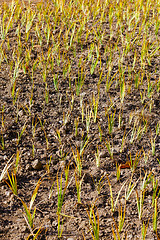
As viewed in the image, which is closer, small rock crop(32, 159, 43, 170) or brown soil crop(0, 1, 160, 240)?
brown soil crop(0, 1, 160, 240)

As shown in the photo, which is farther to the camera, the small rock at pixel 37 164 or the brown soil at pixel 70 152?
the small rock at pixel 37 164

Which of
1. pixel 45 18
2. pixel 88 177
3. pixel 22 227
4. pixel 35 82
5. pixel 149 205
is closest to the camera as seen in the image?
pixel 22 227

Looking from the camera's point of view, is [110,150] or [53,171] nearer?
[53,171]

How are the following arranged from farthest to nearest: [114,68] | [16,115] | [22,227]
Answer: [114,68] < [16,115] < [22,227]

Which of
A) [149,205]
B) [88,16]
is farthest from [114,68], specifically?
[149,205]

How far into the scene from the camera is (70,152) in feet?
7.87

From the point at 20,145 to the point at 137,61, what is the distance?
1.77 metres

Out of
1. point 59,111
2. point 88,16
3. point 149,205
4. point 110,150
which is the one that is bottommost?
point 149,205

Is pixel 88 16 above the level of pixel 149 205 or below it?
above

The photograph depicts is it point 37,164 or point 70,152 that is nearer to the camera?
point 37,164

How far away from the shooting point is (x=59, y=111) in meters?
2.75

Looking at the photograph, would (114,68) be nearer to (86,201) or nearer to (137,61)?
(137,61)

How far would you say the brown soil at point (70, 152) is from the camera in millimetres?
1873

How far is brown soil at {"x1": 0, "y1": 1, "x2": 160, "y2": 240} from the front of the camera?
1873mm
